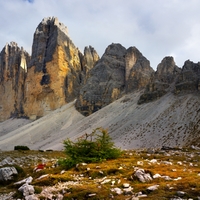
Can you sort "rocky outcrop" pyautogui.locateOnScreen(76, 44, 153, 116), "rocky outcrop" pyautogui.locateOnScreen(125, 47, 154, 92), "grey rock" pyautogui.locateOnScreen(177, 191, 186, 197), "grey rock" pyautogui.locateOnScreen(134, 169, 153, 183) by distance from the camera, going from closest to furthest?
"grey rock" pyautogui.locateOnScreen(177, 191, 186, 197)
"grey rock" pyautogui.locateOnScreen(134, 169, 153, 183)
"rocky outcrop" pyautogui.locateOnScreen(125, 47, 154, 92)
"rocky outcrop" pyautogui.locateOnScreen(76, 44, 153, 116)

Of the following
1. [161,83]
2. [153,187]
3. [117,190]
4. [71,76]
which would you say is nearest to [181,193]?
[153,187]

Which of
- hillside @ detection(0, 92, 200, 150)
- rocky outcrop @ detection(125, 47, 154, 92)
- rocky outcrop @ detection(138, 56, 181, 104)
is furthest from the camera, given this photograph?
rocky outcrop @ detection(125, 47, 154, 92)

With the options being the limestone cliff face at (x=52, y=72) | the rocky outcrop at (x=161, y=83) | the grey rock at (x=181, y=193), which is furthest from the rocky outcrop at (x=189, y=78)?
the limestone cliff face at (x=52, y=72)

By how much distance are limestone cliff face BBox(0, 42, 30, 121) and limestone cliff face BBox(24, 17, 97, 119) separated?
11.0 meters

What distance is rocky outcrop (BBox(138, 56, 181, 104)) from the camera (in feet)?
203

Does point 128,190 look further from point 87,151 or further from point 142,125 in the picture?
point 142,125

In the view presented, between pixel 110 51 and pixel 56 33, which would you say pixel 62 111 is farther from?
pixel 56 33

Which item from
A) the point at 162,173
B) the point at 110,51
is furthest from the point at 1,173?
the point at 110,51

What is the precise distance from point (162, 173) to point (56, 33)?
11555cm

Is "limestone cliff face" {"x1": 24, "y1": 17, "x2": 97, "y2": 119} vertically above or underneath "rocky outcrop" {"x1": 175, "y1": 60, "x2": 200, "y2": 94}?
above

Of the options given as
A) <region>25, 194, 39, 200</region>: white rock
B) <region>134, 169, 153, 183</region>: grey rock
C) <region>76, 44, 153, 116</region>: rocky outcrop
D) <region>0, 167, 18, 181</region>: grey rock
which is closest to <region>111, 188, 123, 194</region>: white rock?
<region>134, 169, 153, 183</region>: grey rock

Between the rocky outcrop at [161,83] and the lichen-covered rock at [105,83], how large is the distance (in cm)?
2175

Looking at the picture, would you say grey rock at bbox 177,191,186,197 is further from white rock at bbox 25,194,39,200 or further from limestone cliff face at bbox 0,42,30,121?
limestone cliff face at bbox 0,42,30,121

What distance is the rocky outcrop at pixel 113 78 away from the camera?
83062mm
